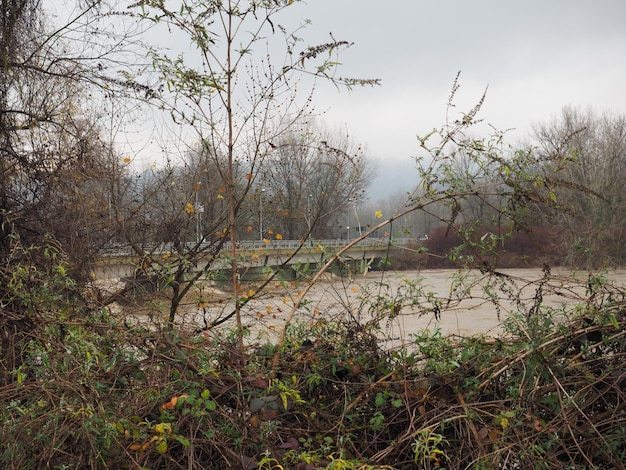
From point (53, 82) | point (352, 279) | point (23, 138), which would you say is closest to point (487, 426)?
point (352, 279)

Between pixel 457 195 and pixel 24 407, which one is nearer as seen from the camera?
pixel 24 407

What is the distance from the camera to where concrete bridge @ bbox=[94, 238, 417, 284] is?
2.96 meters

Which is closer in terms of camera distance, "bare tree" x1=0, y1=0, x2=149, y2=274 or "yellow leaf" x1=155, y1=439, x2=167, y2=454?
"yellow leaf" x1=155, y1=439, x2=167, y2=454

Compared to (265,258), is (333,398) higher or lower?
lower

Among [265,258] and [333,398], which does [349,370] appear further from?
[265,258]

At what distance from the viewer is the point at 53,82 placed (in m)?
5.96

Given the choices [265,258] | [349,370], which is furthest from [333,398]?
[265,258]

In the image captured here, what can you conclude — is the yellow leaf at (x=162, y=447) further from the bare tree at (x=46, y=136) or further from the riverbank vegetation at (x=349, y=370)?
the bare tree at (x=46, y=136)

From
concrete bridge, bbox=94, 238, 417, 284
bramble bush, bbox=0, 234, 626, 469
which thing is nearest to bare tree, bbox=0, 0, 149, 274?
concrete bridge, bbox=94, 238, 417, 284

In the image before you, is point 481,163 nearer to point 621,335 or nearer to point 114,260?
point 621,335

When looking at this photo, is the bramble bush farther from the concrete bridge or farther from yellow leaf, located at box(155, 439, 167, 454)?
the concrete bridge

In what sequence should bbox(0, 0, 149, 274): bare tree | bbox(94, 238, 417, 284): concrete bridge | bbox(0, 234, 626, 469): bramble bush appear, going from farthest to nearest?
bbox(0, 0, 149, 274): bare tree, bbox(94, 238, 417, 284): concrete bridge, bbox(0, 234, 626, 469): bramble bush

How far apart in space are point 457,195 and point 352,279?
655 millimetres

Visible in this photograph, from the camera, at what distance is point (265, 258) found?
5.14 m
